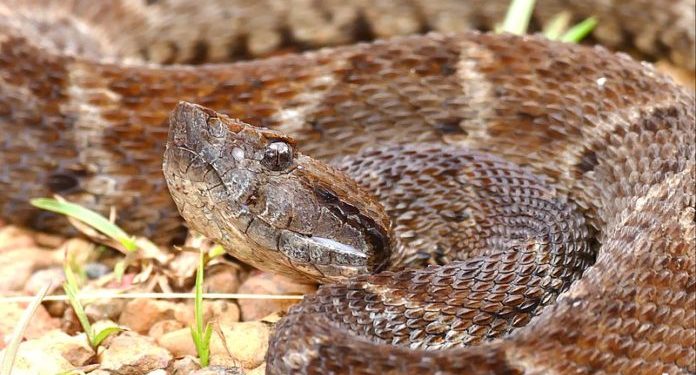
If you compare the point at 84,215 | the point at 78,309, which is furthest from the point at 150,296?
the point at 84,215

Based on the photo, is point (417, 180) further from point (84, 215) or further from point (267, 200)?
point (84, 215)

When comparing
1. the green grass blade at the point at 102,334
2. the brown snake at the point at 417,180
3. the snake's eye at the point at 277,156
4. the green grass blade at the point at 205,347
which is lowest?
the green grass blade at the point at 102,334

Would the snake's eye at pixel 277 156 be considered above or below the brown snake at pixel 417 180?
above

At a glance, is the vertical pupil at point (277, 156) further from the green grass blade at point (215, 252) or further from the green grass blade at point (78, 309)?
the green grass blade at point (78, 309)

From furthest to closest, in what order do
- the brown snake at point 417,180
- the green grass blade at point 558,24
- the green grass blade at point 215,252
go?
the green grass blade at point 558,24
the green grass blade at point 215,252
the brown snake at point 417,180

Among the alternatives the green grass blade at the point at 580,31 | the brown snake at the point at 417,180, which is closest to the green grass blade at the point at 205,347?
the brown snake at the point at 417,180

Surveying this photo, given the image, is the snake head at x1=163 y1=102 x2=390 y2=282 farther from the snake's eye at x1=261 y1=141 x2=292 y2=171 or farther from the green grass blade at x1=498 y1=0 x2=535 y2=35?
the green grass blade at x1=498 y1=0 x2=535 y2=35

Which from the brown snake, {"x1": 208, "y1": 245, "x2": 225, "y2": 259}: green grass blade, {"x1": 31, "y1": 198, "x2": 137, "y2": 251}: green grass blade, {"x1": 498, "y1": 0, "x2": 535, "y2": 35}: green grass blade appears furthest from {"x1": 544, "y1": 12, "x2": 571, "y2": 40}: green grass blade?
{"x1": 31, "y1": 198, "x2": 137, "y2": 251}: green grass blade

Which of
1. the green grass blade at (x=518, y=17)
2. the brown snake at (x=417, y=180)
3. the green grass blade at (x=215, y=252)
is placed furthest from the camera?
the green grass blade at (x=518, y=17)
